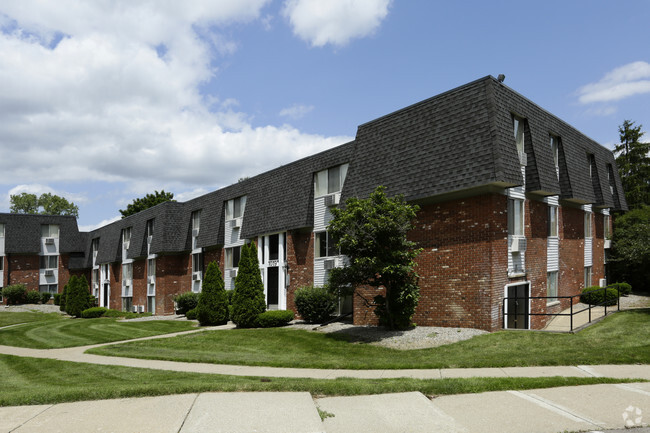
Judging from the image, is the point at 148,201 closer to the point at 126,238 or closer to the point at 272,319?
the point at 126,238

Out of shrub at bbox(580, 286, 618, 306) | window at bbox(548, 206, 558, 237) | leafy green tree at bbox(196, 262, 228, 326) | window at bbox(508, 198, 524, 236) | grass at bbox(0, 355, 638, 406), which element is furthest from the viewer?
leafy green tree at bbox(196, 262, 228, 326)

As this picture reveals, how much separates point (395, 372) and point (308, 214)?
1470 centimetres

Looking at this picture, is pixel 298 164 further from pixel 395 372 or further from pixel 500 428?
pixel 500 428

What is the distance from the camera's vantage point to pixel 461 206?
670 inches

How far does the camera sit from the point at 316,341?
55.3 feet

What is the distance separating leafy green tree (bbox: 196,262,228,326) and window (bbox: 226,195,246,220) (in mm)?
7371

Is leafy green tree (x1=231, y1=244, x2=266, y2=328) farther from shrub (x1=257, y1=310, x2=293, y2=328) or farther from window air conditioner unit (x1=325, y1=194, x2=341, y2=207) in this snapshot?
window air conditioner unit (x1=325, y1=194, x2=341, y2=207)

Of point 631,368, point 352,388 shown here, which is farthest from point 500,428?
point 631,368

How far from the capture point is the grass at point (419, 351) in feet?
37.0

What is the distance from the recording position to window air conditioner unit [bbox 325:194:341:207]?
23188mm

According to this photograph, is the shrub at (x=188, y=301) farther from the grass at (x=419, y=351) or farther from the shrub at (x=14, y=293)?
the shrub at (x=14, y=293)

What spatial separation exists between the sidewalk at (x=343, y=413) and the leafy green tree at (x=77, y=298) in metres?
33.8

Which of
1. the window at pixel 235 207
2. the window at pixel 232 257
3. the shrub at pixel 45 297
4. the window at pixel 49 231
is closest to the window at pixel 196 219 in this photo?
the window at pixel 235 207

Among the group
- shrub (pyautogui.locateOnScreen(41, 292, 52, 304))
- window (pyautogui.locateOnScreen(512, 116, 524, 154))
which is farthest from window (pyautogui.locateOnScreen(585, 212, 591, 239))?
shrub (pyautogui.locateOnScreen(41, 292, 52, 304))
